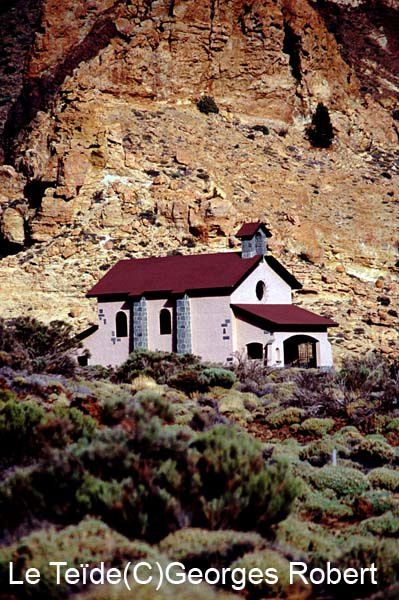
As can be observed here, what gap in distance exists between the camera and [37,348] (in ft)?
80.8

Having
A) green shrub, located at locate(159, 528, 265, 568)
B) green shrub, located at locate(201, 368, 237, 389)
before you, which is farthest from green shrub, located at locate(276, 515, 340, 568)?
green shrub, located at locate(201, 368, 237, 389)

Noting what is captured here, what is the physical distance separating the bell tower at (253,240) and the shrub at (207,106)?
72.7ft

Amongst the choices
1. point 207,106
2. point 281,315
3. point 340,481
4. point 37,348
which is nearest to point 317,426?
point 340,481

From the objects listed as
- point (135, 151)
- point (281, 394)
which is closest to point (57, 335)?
point (281, 394)

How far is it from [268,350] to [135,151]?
20660mm

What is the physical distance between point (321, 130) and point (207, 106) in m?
8.25

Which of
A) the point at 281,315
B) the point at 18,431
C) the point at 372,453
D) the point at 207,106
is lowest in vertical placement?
the point at 372,453

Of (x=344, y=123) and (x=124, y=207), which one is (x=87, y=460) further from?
(x=344, y=123)

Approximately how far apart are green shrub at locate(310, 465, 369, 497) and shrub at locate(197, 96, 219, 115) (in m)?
46.6

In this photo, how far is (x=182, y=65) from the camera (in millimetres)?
58906

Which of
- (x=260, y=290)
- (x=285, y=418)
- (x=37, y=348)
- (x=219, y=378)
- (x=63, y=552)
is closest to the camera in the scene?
(x=63, y=552)

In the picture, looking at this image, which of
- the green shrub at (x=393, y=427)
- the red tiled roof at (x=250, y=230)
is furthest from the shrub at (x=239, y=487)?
the red tiled roof at (x=250, y=230)

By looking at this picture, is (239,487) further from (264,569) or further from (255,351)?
(255,351)

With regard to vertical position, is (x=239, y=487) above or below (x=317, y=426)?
above
